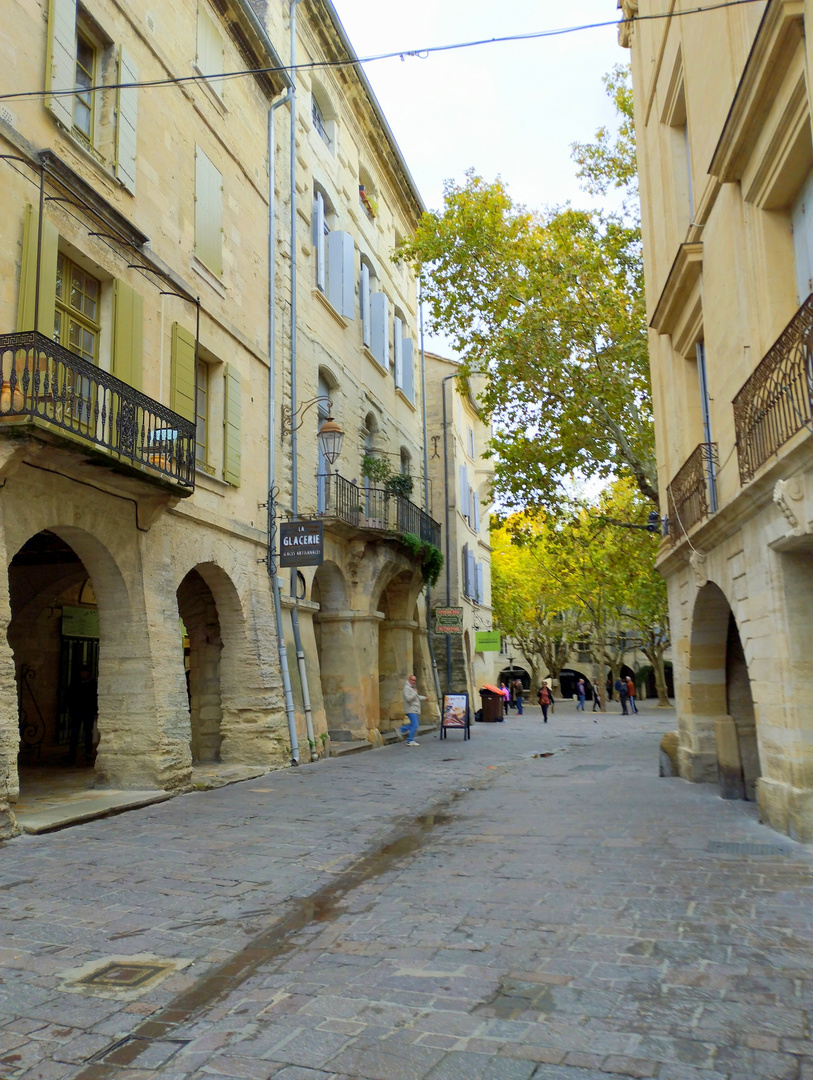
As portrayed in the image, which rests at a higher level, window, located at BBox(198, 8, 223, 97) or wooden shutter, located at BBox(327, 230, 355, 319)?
window, located at BBox(198, 8, 223, 97)

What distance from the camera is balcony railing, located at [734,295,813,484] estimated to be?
6.45 metres

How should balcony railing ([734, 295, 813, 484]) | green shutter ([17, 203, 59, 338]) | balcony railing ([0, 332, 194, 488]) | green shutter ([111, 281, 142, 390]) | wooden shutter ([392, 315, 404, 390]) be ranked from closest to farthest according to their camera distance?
balcony railing ([734, 295, 813, 484]) < balcony railing ([0, 332, 194, 488]) < green shutter ([17, 203, 59, 338]) < green shutter ([111, 281, 142, 390]) < wooden shutter ([392, 315, 404, 390])

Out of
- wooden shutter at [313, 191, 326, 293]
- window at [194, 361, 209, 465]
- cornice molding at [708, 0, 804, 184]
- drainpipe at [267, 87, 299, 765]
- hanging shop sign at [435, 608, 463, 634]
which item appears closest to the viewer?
cornice molding at [708, 0, 804, 184]

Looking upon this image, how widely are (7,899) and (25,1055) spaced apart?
8.58 ft

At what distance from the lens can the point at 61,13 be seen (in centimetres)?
1004

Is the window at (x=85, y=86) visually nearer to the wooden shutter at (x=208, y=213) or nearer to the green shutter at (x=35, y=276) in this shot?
the green shutter at (x=35, y=276)

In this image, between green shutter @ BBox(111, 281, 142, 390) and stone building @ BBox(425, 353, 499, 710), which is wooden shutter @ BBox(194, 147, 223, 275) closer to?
green shutter @ BBox(111, 281, 142, 390)

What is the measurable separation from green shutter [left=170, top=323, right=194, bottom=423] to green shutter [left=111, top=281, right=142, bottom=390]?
0.88 m

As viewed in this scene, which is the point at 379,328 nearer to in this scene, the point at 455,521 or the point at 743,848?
the point at 455,521

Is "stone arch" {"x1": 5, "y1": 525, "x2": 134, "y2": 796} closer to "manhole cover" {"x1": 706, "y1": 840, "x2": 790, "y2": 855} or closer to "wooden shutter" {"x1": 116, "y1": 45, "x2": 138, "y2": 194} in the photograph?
"wooden shutter" {"x1": 116, "y1": 45, "x2": 138, "y2": 194}

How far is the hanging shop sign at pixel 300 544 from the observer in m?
14.4

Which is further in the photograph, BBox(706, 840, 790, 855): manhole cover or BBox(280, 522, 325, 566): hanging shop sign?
BBox(280, 522, 325, 566): hanging shop sign

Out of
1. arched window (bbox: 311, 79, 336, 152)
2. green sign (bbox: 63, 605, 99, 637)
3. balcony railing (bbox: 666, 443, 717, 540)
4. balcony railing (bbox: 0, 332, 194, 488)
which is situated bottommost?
green sign (bbox: 63, 605, 99, 637)

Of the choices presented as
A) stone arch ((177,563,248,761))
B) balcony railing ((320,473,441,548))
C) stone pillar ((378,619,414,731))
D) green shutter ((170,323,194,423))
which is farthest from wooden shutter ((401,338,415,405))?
green shutter ((170,323,194,423))
